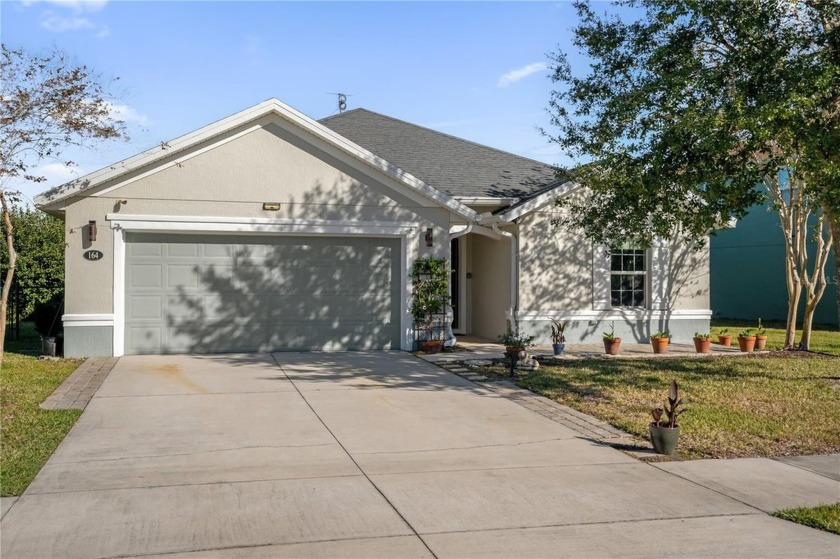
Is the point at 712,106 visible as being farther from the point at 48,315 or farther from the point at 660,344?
the point at 48,315

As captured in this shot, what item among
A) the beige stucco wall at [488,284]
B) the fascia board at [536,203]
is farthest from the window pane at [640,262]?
the beige stucco wall at [488,284]

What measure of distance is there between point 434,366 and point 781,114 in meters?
6.79

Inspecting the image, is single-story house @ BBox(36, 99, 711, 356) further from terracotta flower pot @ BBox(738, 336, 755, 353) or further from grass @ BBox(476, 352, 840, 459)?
grass @ BBox(476, 352, 840, 459)

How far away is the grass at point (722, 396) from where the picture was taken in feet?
26.9

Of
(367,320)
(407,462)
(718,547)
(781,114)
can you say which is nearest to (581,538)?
(718,547)

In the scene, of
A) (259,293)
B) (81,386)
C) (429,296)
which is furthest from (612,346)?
(81,386)

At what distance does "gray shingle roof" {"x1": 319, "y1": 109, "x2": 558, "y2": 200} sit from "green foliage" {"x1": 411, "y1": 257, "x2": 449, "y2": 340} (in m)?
2.08

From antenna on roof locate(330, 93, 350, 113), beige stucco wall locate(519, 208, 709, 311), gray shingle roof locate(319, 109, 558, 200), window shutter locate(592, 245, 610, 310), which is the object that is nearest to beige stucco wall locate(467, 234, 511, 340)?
beige stucco wall locate(519, 208, 709, 311)

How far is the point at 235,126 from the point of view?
549 inches

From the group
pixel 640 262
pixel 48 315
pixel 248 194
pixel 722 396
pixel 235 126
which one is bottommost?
pixel 722 396

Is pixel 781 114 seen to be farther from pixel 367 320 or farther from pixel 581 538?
pixel 367 320

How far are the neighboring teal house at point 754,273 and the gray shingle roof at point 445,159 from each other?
9.07 metres

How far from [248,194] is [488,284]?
20.4 feet

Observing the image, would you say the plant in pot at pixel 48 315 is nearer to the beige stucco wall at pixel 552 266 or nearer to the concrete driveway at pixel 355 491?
the concrete driveway at pixel 355 491
